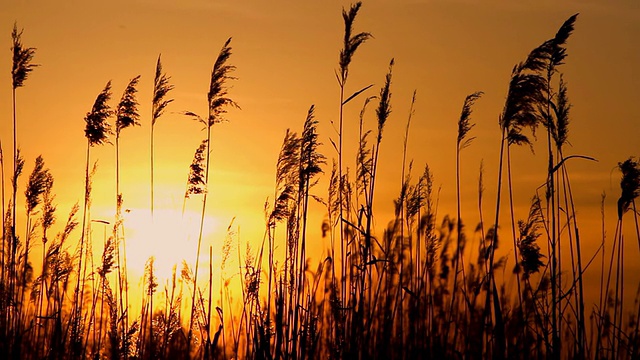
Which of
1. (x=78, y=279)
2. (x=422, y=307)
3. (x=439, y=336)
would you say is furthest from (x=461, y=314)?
(x=78, y=279)

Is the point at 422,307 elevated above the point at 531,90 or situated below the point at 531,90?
below

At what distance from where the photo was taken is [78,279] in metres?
6.65

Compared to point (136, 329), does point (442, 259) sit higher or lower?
higher

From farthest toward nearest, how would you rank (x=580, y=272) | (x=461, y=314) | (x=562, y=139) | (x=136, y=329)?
(x=461, y=314), (x=136, y=329), (x=562, y=139), (x=580, y=272)

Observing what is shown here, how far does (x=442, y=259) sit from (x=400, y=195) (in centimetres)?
97

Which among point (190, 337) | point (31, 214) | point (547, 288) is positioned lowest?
point (190, 337)

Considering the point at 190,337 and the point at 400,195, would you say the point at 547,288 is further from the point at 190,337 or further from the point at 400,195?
the point at 190,337

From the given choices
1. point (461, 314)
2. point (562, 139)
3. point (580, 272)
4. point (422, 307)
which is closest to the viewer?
point (580, 272)

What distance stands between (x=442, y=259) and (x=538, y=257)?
224 cm

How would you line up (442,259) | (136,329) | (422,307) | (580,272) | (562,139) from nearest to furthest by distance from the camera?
(580,272) → (562,139) → (136,329) → (422,307) → (442,259)

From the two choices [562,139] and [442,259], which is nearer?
[562,139]

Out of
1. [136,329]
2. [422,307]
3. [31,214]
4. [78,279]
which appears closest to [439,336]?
[422,307]

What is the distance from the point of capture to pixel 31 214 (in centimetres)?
717

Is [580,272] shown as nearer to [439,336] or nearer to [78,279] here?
[439,336]
